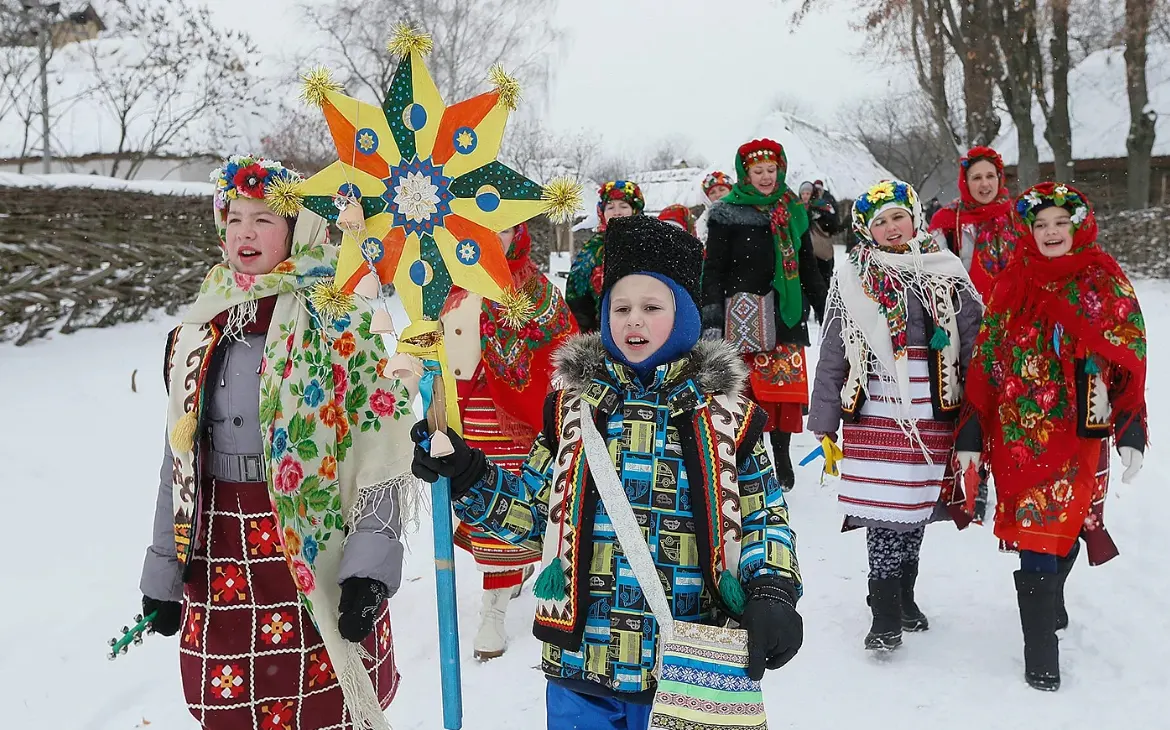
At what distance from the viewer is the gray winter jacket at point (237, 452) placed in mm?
2230

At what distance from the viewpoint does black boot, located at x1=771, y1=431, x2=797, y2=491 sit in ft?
18.5

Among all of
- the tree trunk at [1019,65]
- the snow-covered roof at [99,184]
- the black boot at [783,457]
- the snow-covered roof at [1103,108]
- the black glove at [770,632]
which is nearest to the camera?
the black glove at [770,632]

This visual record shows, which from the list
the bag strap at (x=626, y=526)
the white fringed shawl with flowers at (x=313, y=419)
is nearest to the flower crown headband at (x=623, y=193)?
the white fringed shawl with flowers at (x=313, y=419)

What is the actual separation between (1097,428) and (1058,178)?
15.3m

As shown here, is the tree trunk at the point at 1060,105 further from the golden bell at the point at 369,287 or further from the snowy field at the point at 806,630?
the golden bell at the point at 369,287

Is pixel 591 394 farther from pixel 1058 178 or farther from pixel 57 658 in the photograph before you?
pixel 1058 178

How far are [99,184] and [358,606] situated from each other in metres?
8.04

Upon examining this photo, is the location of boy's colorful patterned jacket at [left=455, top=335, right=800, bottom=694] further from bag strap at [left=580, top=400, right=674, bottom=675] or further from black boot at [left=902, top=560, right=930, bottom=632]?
black boot at [left=902, top=560, right=930, bottom=632]

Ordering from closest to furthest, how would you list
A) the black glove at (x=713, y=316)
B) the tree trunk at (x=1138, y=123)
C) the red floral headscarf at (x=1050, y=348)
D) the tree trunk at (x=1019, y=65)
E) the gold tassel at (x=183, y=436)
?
the gold tassel at (x=183, y=436)
the red floral headscarf at (x=1050, y=348)
the black glove at (x=713, y=316)
the tree trunk at (x=1019, y=65)
the tree trunk at (x=1138, y=123)

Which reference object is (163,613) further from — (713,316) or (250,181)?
(713,316)

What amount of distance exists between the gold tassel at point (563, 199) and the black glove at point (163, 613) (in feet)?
4.84

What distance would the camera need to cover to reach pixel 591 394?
2.07 m

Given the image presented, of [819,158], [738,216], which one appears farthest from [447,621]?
[819,158]

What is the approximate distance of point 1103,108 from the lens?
21297mm
